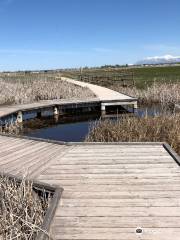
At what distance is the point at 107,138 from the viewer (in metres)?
9.30

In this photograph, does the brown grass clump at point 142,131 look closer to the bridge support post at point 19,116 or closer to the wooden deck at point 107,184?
the wooden deck at point 107,184

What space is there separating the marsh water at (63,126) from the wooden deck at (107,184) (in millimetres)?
4474

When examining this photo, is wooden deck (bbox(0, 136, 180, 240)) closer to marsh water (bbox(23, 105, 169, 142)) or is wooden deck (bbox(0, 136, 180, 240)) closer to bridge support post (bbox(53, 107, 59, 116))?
marsh water (bbox(23, 105, 169, 142))

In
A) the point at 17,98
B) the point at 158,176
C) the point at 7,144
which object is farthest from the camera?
the point at 17,98

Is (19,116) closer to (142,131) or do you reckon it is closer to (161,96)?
(161,96)

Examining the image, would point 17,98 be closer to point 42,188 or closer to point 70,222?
point 42,188

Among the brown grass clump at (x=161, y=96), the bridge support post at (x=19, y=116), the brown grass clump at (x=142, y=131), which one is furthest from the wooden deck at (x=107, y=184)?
the brown grass clump at (x=161, y=96)

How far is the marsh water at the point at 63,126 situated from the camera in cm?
1276

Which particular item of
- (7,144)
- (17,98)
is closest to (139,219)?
(7,144)

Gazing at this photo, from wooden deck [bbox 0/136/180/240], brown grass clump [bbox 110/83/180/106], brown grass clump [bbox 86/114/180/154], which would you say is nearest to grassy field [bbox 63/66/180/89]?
brown grass clump [bbox 110/83/180/106]

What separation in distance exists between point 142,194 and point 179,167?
131 cm

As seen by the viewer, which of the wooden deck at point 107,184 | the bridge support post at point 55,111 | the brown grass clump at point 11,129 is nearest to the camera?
the wooden deck at point 107,184

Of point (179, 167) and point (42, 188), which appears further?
point (179, 167)

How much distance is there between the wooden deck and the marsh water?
447cm
